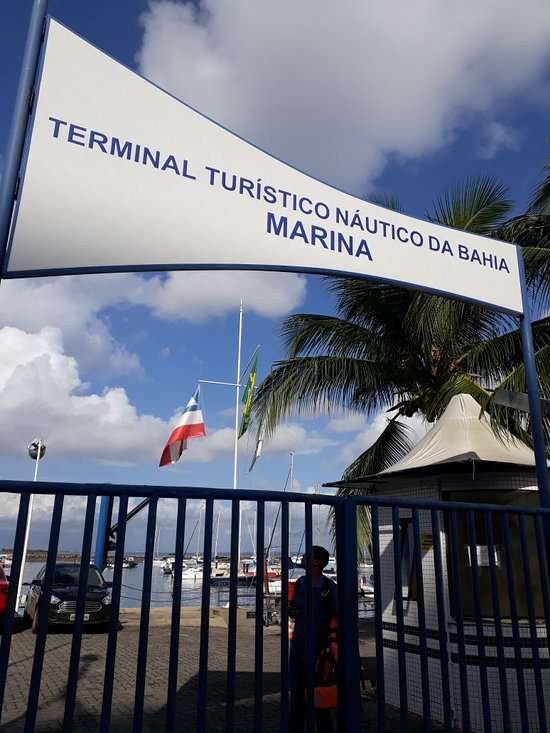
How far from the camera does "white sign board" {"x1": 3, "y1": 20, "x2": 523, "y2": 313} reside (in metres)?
3.56

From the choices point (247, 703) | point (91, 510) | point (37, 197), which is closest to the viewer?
point (91, 510)

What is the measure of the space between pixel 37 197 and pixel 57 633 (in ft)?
47.0

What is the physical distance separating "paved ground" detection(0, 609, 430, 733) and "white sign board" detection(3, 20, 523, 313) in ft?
15.6

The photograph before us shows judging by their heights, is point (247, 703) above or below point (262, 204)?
below

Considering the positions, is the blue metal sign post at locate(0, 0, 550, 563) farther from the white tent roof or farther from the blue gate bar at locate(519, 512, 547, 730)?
the white tent roof

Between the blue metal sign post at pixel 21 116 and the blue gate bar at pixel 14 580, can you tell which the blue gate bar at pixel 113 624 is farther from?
the blue metal sign post at pixel 21 116

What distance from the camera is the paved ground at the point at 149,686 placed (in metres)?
6.94

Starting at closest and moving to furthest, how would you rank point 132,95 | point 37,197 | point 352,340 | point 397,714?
point 37,197, point 132,95, point 397,714, point 352,340

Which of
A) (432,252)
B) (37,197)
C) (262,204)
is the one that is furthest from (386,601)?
(37,197)

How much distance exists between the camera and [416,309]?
1195 cm

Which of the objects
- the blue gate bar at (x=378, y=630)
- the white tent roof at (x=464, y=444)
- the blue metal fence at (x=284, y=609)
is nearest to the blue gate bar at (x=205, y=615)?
the blue metal fence at (x=284, y=609)

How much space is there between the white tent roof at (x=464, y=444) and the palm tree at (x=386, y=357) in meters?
3.81

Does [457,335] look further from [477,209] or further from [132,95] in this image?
[132,95]

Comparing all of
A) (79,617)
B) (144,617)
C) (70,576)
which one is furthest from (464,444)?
(70,576)
